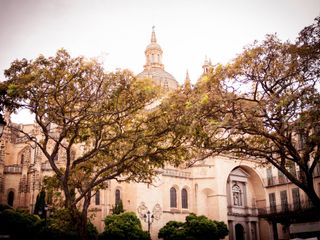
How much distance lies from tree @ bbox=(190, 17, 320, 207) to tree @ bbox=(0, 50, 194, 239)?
1631 millimetres

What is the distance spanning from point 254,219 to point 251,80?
34087 millimetres

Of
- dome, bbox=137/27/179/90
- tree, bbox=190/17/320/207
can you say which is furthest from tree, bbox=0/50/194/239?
dome, bbox=137/27/179/90

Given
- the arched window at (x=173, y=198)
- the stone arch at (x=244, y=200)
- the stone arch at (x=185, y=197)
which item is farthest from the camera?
the stone arch at (x=244, y=200)

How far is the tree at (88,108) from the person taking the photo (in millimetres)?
13453

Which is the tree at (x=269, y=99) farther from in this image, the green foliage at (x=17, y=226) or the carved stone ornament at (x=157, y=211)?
the carved stone ornament at (x=157, y=211)

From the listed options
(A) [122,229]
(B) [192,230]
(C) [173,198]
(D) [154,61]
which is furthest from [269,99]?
(D) [154,61]

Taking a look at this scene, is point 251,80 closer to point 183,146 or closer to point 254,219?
point 183,146

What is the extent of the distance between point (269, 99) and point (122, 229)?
67.0 ft

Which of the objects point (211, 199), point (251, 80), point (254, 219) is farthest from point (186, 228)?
point (251, 80)

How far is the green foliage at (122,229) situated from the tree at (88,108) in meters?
15.4

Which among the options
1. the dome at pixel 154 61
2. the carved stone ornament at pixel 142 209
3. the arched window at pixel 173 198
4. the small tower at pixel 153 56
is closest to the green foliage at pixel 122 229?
the carved stone ornament at pixel 142 209

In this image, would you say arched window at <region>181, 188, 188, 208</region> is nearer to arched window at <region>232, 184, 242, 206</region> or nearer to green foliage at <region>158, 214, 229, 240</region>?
green foliage at <region>158, 214, 229, 240</region>

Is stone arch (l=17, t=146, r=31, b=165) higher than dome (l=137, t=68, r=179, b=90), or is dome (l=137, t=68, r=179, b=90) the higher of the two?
dome (l=137, t=68, r=179, b=90)

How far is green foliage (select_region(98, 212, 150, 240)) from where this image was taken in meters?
29.5
